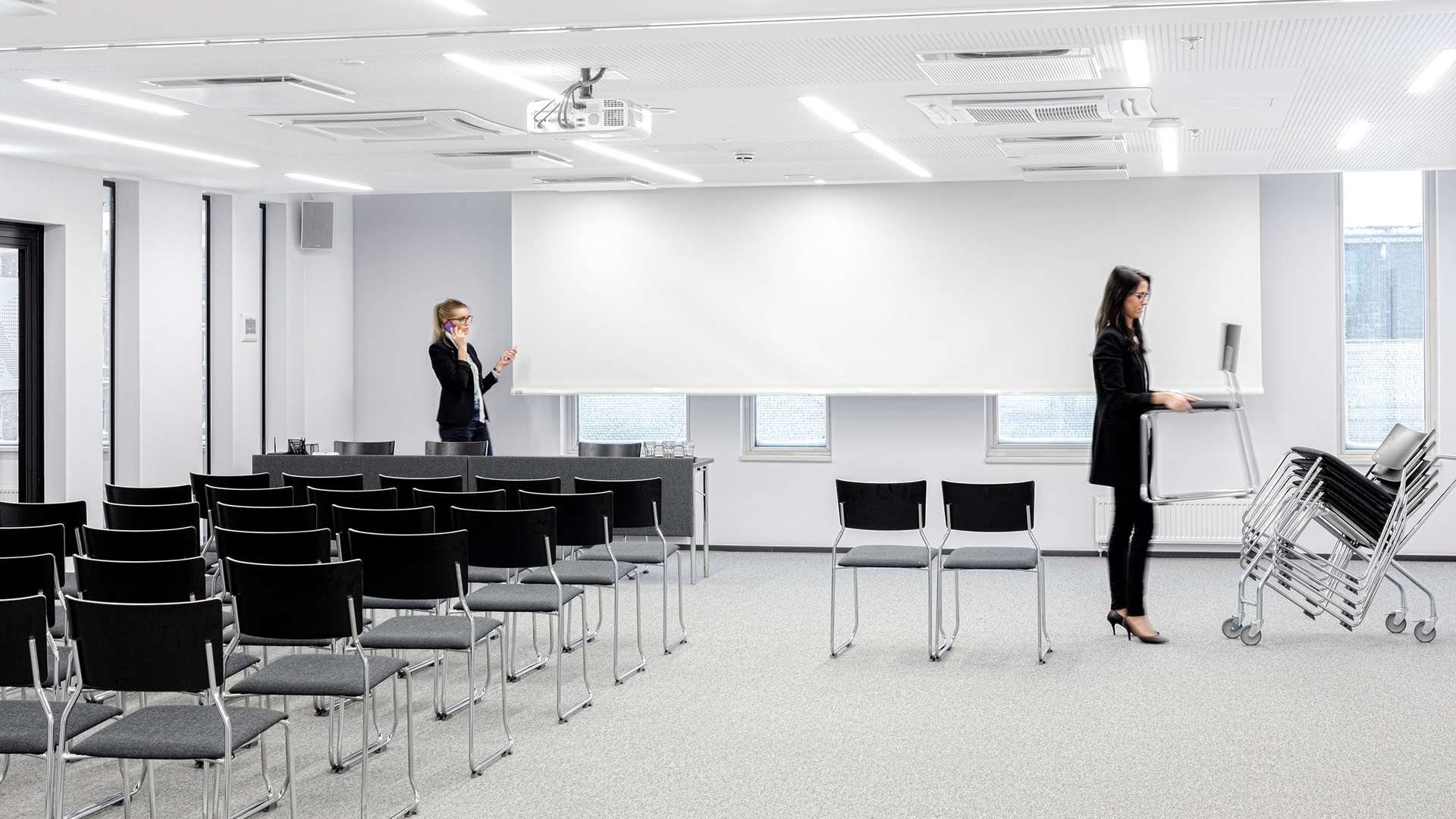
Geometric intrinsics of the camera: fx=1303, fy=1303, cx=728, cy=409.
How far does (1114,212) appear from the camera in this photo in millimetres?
9492

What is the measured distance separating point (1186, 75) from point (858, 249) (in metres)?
4.15

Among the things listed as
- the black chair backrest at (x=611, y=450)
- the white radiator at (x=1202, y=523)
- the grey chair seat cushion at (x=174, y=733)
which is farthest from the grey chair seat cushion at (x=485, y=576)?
the white radiator at (x=1202, y=523)

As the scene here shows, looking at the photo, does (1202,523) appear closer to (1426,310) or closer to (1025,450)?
(1025,450)

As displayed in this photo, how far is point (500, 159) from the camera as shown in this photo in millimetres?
8141

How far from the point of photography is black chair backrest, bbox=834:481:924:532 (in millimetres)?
6445

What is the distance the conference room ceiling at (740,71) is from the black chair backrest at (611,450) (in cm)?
200

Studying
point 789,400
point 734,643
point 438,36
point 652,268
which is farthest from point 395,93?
point 789,400

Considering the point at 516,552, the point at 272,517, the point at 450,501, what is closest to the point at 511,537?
the point at 516,552

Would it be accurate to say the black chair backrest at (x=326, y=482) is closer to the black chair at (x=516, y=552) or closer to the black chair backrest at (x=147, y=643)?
the black chair at (x=516, y=552)

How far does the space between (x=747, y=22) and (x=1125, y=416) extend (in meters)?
3.04

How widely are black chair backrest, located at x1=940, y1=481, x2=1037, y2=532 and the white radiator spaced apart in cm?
374

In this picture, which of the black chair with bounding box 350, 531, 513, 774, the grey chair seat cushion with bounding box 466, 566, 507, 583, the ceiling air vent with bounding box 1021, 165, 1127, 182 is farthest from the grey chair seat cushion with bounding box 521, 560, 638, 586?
the ceiling air vent with bounding box 1021, 165, 1127, 182

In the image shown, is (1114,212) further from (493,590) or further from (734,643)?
(493,590)

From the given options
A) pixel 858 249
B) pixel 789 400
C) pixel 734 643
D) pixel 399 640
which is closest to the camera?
pixel 399 640
